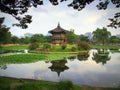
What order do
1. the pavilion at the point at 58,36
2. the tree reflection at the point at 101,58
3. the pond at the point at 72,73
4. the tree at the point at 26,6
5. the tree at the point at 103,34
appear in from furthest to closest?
1. the tree at the point at 103,34
2. the pavilion at the point at 58,36
3. the tree reflection at the point at 101,58
4. the pond at the point at 72,73
5. the tree at the point at 26,6

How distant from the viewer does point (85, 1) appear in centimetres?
809

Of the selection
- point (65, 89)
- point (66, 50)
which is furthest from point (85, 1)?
point (66, 50)

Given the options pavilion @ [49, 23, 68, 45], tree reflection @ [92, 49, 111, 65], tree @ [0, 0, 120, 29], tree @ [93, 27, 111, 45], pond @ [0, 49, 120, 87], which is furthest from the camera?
tree @ [93, 27, 111, 45]

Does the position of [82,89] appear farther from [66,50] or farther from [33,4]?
[66,50]

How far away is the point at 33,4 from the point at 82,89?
522 cm

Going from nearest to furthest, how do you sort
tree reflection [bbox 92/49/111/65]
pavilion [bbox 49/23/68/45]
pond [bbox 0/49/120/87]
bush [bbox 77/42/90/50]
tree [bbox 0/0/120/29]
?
tree [bbox 0/0/120/29], pond [bbox 0/49/120/87], tree reflection [bbox 92/49/111/65], bush [bbox 77/42/90/50], pavilion [bbox 49/23/68/45]

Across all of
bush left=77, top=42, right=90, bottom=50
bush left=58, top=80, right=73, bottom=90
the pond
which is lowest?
the pond

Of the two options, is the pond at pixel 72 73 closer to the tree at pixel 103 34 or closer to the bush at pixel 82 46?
the bush at pixel 82 46

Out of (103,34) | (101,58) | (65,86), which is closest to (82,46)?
(101,58)

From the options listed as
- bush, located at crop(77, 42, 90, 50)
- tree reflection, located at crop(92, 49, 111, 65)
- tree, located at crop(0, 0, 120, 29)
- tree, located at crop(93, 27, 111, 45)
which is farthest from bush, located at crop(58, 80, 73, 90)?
tree, located at crop(93, 27, 111, 45)

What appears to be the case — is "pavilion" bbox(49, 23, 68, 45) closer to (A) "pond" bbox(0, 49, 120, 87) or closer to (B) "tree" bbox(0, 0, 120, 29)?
(A) "pond" bbox(0, 49, 120, 87)

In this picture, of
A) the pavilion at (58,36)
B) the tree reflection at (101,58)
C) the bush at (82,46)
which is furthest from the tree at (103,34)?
the tree reflection at (101,58)

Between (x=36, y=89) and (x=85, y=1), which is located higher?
(x=85, y=1)

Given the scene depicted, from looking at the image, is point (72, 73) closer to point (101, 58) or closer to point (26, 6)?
point (26, 6)
